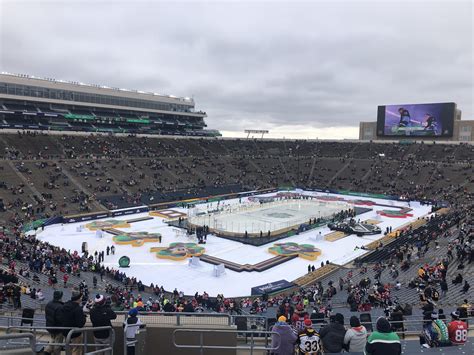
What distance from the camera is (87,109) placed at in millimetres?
75625

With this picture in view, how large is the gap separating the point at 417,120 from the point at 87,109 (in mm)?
66266

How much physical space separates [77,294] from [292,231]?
30.8 m

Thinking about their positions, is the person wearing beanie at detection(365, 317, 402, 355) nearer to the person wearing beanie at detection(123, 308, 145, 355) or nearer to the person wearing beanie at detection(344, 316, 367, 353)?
the person wearing beanie at detection(344, 316, 367, 353)

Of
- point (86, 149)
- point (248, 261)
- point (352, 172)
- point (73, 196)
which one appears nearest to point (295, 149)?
point (352, 172)

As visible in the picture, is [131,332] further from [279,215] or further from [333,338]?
[279,215]

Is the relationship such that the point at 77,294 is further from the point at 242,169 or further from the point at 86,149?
the point at 242,169

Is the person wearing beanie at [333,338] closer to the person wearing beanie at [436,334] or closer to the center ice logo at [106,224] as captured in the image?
the person wearing beanie at [436,334]

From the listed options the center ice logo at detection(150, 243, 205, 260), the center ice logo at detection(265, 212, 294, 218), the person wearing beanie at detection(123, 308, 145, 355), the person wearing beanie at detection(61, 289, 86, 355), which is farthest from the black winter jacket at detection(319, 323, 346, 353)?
the center ice logo at detection(265, 212, 294, 218)

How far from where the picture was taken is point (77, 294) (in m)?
5.94

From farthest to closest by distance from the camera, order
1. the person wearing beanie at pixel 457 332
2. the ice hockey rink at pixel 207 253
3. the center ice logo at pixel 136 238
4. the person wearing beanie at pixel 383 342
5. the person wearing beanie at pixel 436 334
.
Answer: the center ice logo at pixel 136 238 → the ice hockey rink at pixel 207 253 → the person wearing beanie at pixel 436 334 → the person wearing beanie at pixel 457 332 → the person wearing beanie at pixel 383 342

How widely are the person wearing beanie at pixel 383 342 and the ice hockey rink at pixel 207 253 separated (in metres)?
16.3

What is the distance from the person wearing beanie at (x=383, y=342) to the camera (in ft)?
16.6

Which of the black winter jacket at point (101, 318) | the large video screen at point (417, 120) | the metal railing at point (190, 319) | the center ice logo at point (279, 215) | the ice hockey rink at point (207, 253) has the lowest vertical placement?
the ice hockey rink at point (207, 253)

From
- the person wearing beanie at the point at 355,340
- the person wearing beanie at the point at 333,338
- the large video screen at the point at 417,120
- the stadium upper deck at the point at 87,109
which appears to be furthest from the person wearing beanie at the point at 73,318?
the large video screen at the point at 417,120
